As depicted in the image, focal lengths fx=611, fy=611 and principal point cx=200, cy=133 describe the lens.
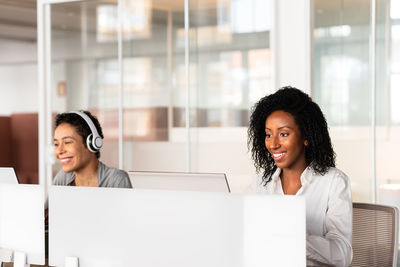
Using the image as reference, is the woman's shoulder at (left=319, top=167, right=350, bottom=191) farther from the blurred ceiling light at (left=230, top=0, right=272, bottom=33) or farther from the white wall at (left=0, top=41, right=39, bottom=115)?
the white wall at (left=0, top=41, right=39, bottom=115)

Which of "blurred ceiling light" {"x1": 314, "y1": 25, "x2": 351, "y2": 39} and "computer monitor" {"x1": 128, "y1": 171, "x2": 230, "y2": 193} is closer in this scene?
"computer monitor" {"x1": 128, "y1": 171, "x2": 230, "y2": 193}

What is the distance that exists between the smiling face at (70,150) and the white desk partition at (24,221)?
1080 millimetres

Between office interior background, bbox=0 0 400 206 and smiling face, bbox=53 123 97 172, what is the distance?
1392 millimetres

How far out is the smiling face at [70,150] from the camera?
9.32 feet

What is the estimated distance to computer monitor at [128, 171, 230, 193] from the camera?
1.76 m

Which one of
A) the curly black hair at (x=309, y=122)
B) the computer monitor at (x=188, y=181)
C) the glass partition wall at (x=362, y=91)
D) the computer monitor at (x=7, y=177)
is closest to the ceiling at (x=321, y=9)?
the glass partition wall at (x=362, y=91)

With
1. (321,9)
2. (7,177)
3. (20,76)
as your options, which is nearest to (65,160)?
(7,177)

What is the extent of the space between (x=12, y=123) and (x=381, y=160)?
763 centimetres

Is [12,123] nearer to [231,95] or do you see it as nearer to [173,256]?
[231,95]

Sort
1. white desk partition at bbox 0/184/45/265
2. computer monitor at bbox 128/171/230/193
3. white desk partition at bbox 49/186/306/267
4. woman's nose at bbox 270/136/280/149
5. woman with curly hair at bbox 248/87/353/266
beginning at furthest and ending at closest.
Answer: woman's nose at bbox 270/136/280/149 → woman with curly hair at bbox 248/87/353/266 → computer monitor at bbox 128/171/230/193 → white desk partition at bbox 0/184/45/265 → white desk partition at bbox 49/186/306/267

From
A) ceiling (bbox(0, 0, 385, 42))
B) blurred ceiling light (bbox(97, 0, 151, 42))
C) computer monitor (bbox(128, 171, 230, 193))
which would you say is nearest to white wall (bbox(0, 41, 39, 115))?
ceiling (bbox(0, 0, 385, 42))

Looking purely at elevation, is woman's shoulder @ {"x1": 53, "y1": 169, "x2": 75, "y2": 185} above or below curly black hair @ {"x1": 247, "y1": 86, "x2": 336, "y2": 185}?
below

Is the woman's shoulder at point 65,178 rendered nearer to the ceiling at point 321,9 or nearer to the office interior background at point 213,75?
the office interior background at point 213,75

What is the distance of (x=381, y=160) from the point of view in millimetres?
3619
